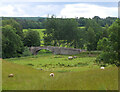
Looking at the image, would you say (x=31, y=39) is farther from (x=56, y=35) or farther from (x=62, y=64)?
(x=62, y=64)

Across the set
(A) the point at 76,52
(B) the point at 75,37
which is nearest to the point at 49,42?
(B) the point at 75,37

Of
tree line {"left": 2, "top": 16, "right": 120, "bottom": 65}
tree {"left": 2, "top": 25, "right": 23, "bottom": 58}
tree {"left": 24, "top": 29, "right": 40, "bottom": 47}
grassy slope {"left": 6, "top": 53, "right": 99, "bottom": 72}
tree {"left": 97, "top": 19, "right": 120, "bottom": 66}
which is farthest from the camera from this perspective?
tree {"left": 24, "top": 29, "right": 40, "bottom": 47}

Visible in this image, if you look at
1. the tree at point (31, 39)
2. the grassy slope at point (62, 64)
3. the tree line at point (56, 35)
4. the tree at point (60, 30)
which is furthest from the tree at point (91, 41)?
the tree at point (31, 39)

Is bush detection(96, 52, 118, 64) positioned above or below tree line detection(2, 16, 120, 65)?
below

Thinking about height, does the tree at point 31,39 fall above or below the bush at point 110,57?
above

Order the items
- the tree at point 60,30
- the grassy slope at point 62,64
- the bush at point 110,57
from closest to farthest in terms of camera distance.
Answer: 1. the bush at point 110,57
2. the grassy slope at point 62,64
3. the tree at point 60,30

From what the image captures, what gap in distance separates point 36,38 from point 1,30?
97.6 ft

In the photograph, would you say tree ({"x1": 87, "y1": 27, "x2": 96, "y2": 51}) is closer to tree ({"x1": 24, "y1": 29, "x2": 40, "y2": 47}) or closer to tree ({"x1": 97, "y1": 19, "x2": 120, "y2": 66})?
tree ({"x1": 24, "y1": 29, "x2": 40, "y2": 47})

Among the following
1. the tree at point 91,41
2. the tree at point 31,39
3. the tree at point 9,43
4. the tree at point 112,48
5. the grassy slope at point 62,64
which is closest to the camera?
the tree at point 112,48

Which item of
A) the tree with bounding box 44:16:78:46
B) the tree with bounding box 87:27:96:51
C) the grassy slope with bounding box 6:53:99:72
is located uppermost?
the tree with bounding box 44:16:78:46

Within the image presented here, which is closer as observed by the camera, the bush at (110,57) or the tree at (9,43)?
the bush at (110,57)

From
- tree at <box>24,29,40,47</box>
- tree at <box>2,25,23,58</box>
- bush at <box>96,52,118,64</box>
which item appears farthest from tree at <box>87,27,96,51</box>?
bush at <box>96,52,118,64</box>

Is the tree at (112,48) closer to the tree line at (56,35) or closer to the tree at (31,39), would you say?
the tree line at (56,35)

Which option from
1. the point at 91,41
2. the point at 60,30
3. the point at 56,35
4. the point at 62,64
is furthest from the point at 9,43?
the point at 56,35
